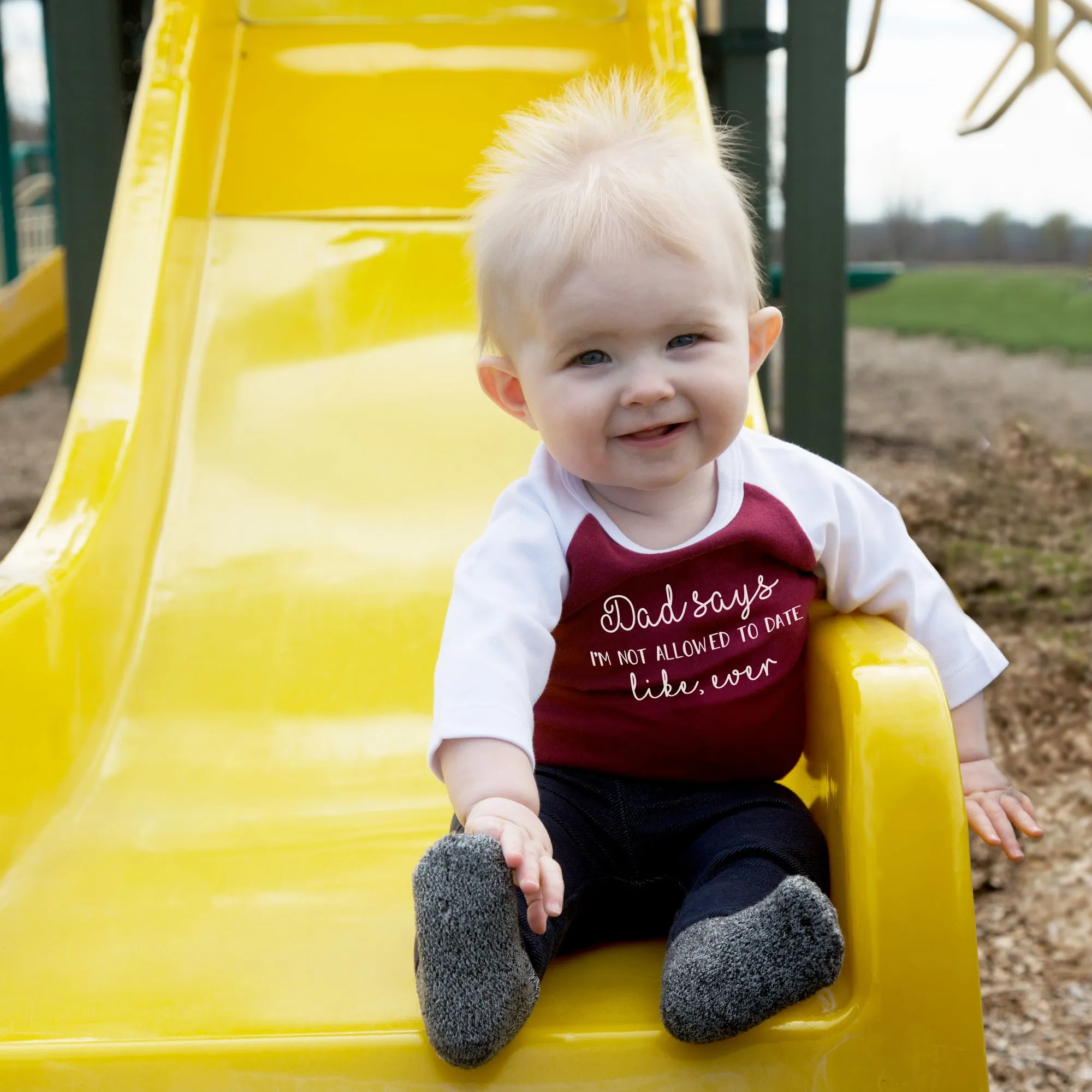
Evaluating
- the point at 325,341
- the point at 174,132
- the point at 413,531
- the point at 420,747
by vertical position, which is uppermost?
the point at 174,132

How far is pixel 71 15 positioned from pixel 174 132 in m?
0.52

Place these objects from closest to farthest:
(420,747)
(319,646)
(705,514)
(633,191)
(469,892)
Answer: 1. (469,892)
2. (633,191)
3. (705,514)
4. (420,747)
5. (319,646)

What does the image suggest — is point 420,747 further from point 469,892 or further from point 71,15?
point 71,15

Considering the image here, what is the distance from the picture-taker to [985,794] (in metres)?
1.20

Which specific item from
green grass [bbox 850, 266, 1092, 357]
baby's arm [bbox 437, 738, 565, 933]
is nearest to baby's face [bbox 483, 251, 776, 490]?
baby's arm [bbox 437, 738, 565, 933]

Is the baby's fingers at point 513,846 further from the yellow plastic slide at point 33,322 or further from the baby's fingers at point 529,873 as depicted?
the yellow plastic slide at point 33,322

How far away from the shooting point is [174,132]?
2.15m

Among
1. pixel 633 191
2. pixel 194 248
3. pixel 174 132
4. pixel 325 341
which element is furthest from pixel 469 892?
pixel 174 132

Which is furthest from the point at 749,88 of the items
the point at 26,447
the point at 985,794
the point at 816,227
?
the point at 26,447

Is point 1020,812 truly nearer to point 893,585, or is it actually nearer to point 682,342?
point 893,585

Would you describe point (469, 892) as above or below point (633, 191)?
below

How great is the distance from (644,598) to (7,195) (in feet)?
18.1

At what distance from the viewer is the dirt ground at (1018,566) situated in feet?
5.81

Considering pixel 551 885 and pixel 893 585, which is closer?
pixel 551 885
